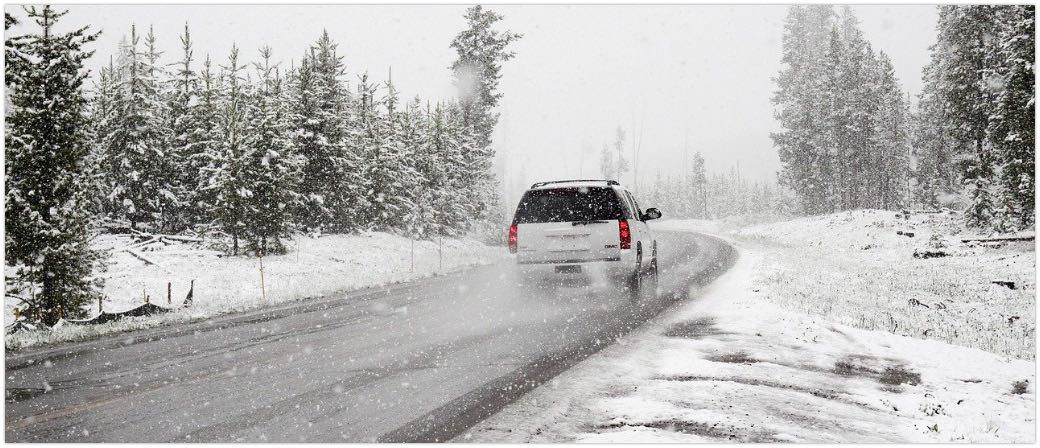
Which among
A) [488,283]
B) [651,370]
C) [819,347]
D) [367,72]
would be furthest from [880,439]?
[367,72]

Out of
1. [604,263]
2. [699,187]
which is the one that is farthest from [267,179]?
[699,187]

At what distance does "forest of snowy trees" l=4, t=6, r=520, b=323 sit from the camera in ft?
46.2

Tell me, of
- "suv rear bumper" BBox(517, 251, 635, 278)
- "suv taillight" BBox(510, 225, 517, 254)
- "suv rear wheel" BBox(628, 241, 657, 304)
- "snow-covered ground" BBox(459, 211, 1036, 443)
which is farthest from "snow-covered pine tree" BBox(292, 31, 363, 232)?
"snow-covered ground" BBox(459, 211, 1036, 443)

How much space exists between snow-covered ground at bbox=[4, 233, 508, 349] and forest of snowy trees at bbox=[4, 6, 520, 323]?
1153 mm

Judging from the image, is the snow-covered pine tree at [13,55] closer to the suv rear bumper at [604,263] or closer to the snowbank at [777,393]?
the suv rear bumper at [604,263]

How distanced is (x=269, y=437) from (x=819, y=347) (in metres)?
5.71

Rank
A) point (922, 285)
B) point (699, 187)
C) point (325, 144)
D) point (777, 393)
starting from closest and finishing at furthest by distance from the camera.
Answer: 1. point (777, 393)
2. point (922, 285)
3. point (325, 144)
4. point (699, 187)

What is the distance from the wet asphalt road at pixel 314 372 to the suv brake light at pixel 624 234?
1.07 metres

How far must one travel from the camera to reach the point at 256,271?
22125mm

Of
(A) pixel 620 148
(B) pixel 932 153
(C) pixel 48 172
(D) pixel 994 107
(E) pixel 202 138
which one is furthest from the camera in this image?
(A) pixel 620 148

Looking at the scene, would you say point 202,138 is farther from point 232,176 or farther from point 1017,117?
point 1017,117

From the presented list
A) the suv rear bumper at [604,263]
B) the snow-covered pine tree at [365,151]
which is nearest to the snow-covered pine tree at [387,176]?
the snow-covered pine tree at [365,151]

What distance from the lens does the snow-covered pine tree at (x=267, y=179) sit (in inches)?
902

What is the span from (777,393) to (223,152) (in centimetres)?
2376
